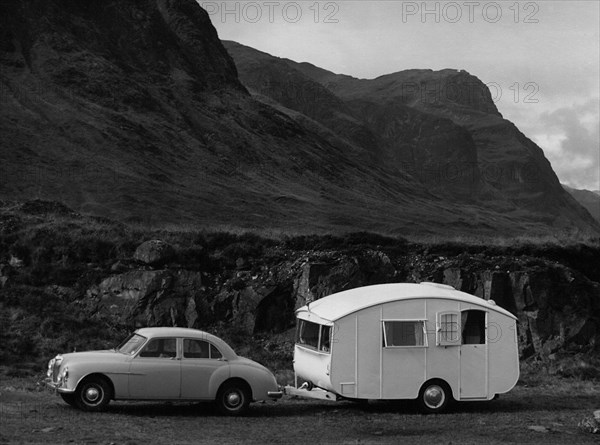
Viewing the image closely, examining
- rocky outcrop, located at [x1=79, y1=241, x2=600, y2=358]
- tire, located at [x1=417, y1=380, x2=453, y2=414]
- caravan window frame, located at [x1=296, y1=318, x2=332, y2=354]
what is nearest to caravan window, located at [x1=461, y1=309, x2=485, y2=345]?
tire, located at [x1=417, y1=380, x2=453, y2=414]

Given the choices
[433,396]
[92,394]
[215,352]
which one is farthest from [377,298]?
[92,394]

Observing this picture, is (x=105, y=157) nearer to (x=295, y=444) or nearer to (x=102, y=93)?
(x=102, y=93)

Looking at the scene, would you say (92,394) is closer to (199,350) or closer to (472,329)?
(199,350)

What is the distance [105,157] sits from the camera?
85812 millimetres

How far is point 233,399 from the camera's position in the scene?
17453 mm

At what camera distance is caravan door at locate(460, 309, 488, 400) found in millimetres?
18328

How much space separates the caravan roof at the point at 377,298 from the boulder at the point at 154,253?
1197 centimetres

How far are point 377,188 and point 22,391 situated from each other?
102871 mm

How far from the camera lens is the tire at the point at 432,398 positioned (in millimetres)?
18156

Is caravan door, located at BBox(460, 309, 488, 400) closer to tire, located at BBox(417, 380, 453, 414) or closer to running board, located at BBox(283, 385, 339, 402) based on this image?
tire, located at BBox(417, 380, 453, 414)

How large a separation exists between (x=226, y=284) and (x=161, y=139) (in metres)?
67.6

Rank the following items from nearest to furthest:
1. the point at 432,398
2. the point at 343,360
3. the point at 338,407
Result: the point at 343,360 → the point at 432,398 → the point at 338,407

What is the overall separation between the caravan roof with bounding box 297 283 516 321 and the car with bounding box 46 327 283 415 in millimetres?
2045

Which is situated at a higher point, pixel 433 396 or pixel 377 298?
pixel 377 298
